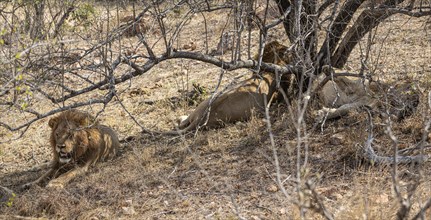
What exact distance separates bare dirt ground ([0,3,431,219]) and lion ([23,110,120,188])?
0.16 metres

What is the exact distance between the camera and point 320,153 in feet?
21.6

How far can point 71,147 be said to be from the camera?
23.4 feet

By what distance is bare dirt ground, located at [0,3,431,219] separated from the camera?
17.9 ft

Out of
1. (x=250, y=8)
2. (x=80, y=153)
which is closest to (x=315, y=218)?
(x=250, y=8)

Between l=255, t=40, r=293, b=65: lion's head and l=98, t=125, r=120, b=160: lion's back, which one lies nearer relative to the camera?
l=98, t=125, r=120, b=160: lion's back

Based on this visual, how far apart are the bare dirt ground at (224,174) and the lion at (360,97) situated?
0.52 feet

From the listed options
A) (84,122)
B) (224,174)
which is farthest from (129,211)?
(84,122)

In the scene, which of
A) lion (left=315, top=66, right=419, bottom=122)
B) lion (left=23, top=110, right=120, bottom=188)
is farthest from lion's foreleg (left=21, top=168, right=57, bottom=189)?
lion (left=315, top=66, right=419, bottom=122)

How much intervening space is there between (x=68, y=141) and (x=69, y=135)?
0.24 feet

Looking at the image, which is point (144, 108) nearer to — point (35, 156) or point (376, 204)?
point (35, 156)

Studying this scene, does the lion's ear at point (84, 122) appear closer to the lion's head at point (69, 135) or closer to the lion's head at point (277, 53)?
the lion's head at point (69, 135)

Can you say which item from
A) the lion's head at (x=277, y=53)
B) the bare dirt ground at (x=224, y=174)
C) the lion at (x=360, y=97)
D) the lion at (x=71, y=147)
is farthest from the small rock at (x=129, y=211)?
the lion's head at (x=277, y=53)

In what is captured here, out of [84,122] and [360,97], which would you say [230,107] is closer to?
[360,97]

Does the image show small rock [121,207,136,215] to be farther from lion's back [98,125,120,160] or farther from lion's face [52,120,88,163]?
lion's back [98,125,120,160]
